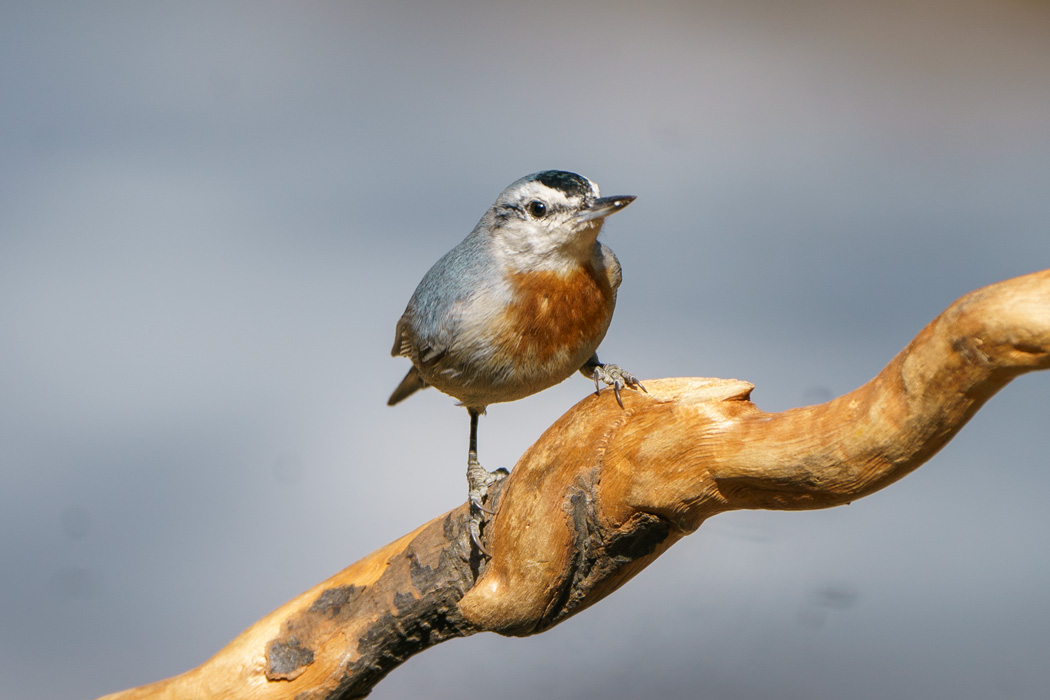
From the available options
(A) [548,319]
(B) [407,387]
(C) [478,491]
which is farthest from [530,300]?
(B) [407,387]

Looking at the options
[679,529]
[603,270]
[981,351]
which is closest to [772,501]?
[679,529]

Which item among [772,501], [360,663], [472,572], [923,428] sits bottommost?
[360,663]

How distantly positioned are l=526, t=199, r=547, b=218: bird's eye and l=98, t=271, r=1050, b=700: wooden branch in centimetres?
38

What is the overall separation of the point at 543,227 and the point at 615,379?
0.33 m

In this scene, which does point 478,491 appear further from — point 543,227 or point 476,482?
point 543,227

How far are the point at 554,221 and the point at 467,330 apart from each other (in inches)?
10.8

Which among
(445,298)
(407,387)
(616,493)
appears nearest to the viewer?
(616,493)

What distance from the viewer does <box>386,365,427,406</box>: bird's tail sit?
8.03 ft

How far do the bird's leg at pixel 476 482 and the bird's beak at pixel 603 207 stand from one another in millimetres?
555

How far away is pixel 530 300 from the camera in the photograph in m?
1.88

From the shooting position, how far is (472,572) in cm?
190

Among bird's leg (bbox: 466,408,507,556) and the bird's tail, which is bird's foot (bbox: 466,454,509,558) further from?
the bird's tail

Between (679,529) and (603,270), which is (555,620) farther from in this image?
(603,270)

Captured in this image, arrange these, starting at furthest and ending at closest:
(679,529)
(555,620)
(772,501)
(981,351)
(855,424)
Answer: (555,620) → (679,529) → (772,501) → (855,424) → (981,351)
